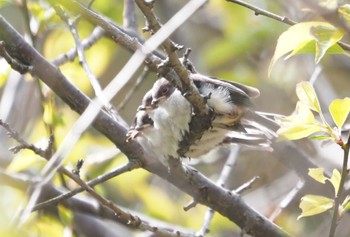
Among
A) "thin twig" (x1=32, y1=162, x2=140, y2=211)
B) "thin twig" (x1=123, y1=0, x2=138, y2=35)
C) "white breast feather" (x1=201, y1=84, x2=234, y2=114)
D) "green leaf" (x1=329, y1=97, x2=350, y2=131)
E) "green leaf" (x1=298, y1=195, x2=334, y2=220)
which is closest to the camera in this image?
"green leaf" (x1=329, y1=97, x2=350, y2=131)

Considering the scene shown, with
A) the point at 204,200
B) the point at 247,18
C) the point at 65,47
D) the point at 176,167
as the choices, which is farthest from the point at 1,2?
the point at 247,18

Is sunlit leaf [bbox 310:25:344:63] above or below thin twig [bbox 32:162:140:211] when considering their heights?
above

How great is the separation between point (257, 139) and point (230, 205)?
0.23 m

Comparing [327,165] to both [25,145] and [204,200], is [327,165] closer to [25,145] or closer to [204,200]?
[204,200]

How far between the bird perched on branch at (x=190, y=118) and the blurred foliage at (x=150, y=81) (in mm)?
283

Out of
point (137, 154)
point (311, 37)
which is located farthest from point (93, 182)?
point (311, 37)

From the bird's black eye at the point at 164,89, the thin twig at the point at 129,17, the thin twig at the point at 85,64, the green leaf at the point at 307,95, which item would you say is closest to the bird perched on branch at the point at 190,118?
the bird's black eye at the point at 164,89

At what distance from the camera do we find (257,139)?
90.0 inches

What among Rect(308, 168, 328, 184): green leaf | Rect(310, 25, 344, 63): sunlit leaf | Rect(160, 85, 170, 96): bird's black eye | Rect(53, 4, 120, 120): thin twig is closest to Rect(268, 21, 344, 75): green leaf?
Rect(310, 25, 344, 63): sunlit leaf

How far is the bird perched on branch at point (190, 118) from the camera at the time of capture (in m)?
1.86

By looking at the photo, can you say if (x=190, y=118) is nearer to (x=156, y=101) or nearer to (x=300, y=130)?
(x=156, y=101)

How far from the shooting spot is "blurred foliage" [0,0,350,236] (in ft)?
7.26

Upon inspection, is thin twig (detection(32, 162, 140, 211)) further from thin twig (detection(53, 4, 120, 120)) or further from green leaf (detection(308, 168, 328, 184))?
green leaf (detection(308, 168, 328, 184))

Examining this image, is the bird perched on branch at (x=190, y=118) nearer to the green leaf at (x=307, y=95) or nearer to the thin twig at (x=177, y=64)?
the thin twig at (x=177, y=64)
